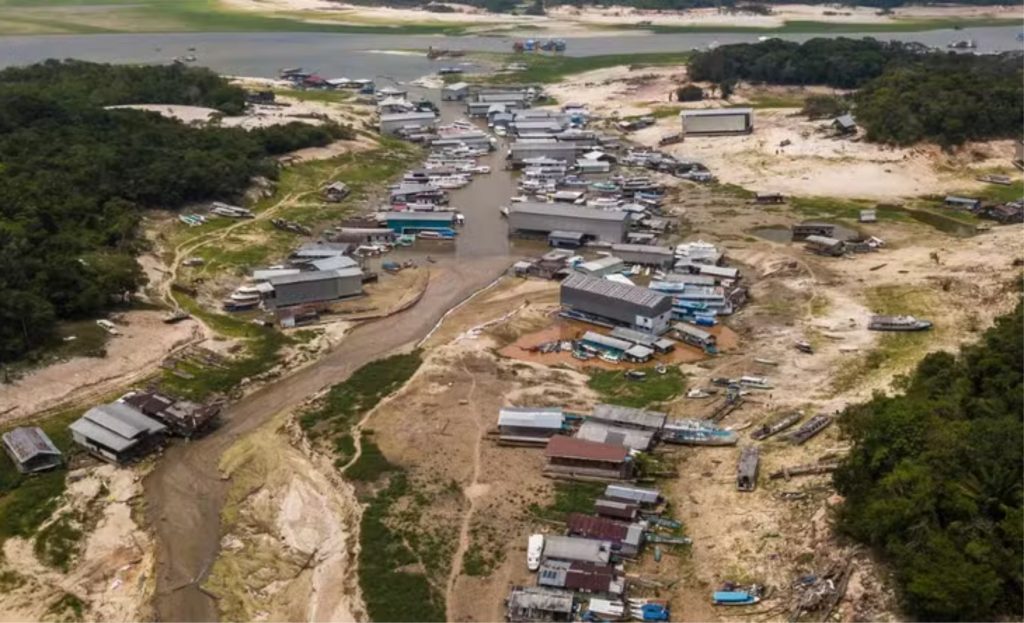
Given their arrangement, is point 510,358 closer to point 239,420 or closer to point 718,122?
point 239,420

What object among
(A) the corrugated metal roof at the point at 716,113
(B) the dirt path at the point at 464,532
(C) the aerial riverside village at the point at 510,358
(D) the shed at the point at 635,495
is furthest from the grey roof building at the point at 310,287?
(A) the corrugated metal roof at the point at 716,113

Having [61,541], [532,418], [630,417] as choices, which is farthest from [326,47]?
[61,541]

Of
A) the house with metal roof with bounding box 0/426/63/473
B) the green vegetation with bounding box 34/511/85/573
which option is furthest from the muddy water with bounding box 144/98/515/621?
the house with metal roof with bounding box 0/426/63/473

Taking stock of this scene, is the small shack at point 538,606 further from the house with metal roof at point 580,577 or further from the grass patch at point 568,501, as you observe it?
the grass patch at point 568,501

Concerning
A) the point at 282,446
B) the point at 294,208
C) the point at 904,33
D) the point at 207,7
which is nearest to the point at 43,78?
the point at 294,208

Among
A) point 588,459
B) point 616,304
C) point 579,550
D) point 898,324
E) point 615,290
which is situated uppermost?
point 615,290

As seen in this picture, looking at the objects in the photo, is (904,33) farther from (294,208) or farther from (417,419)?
(417,419)

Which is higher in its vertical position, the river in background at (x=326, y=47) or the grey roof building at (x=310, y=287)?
the river in background at (x=326, y=47)
